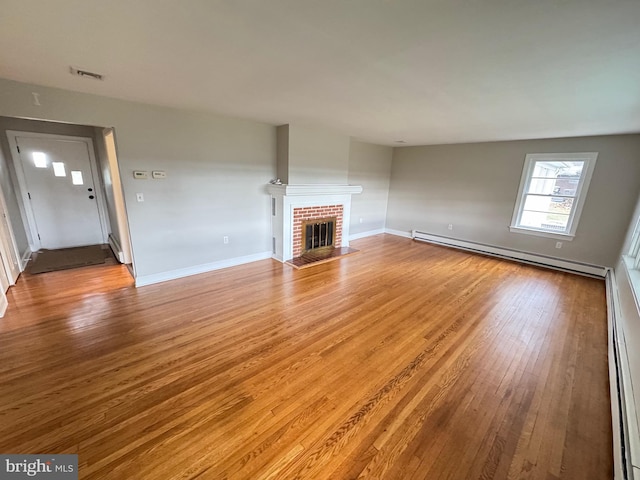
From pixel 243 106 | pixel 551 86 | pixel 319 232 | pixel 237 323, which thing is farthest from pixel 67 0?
pixel 319 232

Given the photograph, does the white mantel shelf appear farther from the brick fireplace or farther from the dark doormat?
the dark doormat

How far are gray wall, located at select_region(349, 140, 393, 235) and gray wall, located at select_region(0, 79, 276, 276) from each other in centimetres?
226

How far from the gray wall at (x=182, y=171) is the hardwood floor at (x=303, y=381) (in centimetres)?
66

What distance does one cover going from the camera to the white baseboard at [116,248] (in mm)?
4152

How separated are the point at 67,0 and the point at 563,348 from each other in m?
4.25

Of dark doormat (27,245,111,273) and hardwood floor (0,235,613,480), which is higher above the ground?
dark doormat (27,245,111,273)

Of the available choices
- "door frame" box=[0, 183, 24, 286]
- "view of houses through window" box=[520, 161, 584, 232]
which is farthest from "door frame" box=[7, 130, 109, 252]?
"view of houses through window" box=[520, 161, 584, 232]

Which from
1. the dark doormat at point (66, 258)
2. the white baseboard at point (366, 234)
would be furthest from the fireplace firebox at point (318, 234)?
the dark doormat at point (66, 258)

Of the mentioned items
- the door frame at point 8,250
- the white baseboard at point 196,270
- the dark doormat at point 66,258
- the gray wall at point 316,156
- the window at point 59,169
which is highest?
the gray wall at point 316,156

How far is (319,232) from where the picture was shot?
16.1 ft

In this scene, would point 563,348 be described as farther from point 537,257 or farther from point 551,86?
point 537,257

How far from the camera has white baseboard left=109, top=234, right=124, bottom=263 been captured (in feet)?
13.6

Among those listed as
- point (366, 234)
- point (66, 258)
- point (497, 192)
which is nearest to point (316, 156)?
point (366, 234)

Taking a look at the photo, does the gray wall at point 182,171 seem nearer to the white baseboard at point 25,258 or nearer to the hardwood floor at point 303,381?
the hardwood floor at point 303,381
